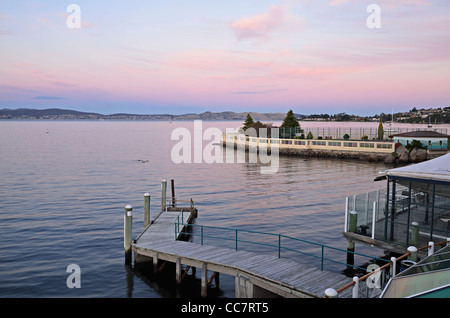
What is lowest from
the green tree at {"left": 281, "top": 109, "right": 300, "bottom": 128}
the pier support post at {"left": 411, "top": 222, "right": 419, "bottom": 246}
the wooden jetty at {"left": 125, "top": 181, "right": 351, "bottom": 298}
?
the wooden jetty at {"left": 125, "top": 181, "right": 351, "bottom": 298}

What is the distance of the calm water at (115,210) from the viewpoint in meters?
19.4

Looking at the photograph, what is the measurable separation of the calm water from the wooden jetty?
4.51 ft

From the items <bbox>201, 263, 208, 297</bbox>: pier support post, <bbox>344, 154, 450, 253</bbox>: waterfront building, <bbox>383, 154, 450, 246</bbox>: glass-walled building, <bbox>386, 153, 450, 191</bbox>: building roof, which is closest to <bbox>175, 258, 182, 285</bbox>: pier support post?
<bbox>201, 263, 208, 297</bbox>: pier support post

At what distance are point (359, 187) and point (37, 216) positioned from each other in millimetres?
32024

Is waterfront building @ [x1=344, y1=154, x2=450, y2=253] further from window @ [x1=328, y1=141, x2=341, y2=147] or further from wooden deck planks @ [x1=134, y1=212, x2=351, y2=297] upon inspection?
window @ [x1=328, y1=141, x2=341, y2=147]

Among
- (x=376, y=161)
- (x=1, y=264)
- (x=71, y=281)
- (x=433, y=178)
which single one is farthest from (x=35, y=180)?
(x=376, y=161)

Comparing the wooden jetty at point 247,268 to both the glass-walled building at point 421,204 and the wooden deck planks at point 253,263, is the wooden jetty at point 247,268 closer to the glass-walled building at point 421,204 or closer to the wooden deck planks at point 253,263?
the wooden deck planks at point 253,263

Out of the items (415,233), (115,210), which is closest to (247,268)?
(415,233)

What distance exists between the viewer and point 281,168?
6312 cm

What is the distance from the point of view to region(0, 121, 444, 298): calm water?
765 inches

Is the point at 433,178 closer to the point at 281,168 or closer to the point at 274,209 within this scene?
the point at 274,209

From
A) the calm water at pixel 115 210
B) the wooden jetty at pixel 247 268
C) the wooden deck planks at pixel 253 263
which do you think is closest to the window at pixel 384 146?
the calm water at pixel 115 210

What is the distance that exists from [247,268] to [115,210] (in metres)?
20.8

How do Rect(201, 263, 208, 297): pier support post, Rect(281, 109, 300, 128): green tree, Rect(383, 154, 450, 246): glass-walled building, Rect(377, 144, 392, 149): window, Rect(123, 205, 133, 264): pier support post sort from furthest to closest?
Rect(281, 109, 300, 128): green tree < Rect(377, 144, 392, 149): window < Rect(123, 205, 133, 264): pier support post < Rect(201, 263, 208, 297): pier support post < Rect(383, 154, 450, 246): glass-walled building
